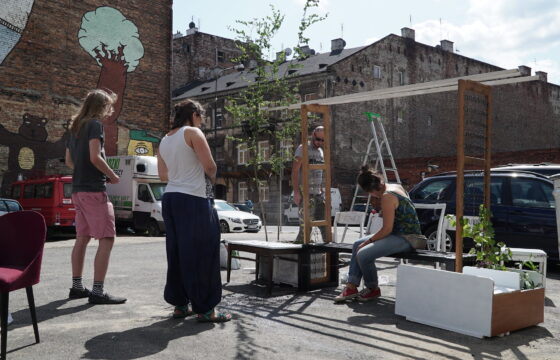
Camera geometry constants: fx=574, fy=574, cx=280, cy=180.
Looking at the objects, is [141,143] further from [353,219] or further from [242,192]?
[242,192]

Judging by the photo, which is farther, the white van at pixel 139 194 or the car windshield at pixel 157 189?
the car windshield at pixel 157 189

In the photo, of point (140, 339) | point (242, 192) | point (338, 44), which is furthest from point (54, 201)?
point (338, 44)

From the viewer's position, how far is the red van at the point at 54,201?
1702 centimetres

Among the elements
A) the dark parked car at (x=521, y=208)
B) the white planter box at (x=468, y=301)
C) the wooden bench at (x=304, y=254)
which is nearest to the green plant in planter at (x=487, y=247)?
the white planter box at (x=468, y=301)

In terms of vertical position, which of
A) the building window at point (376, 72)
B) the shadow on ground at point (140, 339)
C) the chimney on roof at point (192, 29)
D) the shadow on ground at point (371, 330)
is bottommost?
the shadow on ground at point (371, 330)

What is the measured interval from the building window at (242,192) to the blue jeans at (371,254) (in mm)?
36917

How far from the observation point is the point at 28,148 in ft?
68.2

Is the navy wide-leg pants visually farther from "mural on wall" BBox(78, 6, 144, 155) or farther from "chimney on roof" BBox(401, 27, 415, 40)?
"chimney on roof" BBox(401, 27, 415, 40)

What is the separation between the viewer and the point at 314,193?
8.00 meters

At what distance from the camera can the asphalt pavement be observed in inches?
155

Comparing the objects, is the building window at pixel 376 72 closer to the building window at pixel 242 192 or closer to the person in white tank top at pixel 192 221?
the building window at pixel 242 192

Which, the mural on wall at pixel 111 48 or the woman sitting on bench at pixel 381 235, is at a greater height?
the mural on wall at pixel 111 48

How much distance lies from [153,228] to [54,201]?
337 centimetres

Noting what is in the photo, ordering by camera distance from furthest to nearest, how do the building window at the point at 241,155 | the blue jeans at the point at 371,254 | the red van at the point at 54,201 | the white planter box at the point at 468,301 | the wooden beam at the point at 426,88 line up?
the building window at the point at 241,155 → the red van at the point at 54,201 → the blue jeans at the point at 371,254 → the wooden beam at the point at 426,88 → the white planter box at the point at 468,301
